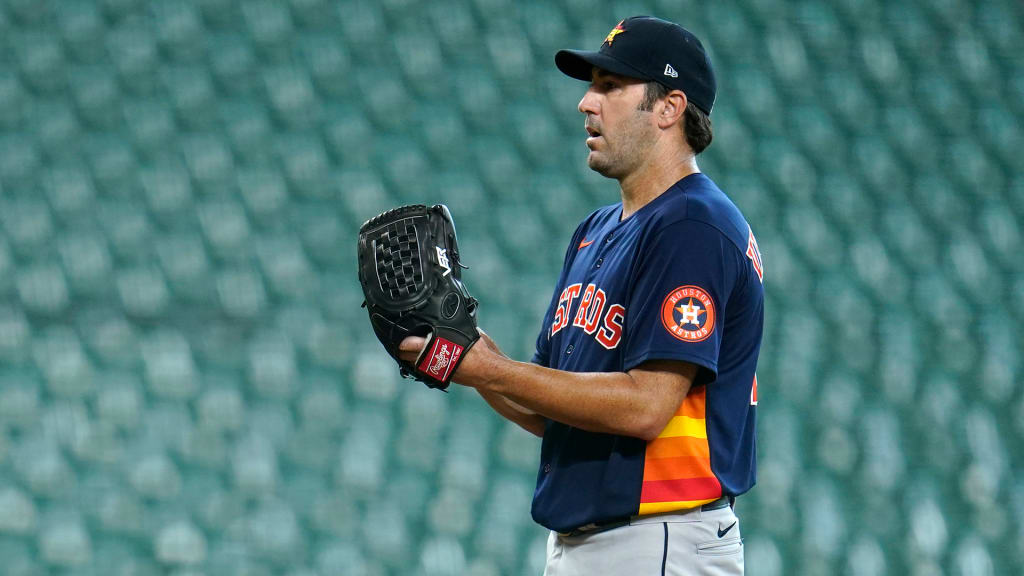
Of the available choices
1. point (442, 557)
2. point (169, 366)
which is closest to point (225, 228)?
point (169, 366)

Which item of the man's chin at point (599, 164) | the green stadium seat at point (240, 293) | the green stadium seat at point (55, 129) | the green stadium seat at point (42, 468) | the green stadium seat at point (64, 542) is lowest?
the green stadium seat at point (64, 542)

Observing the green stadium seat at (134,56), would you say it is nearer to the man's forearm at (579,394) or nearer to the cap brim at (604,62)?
the cap brim at (604,62)

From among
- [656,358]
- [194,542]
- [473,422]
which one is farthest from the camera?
[473,422]

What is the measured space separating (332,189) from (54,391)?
0.81 meters

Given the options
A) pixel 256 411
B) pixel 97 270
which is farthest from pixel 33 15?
pixel 256 411

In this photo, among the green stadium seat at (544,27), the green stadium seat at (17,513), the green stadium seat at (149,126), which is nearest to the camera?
the green stadium seat at (17,513)

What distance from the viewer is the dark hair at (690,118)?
156 centimetres

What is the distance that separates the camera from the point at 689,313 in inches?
53.7

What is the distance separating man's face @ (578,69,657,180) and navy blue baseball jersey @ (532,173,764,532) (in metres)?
0.08

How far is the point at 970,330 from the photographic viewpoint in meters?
2.90

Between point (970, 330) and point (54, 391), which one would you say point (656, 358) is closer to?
point (54, 391)

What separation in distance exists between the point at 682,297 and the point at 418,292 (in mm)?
340

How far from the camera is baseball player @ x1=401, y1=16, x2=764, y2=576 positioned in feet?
4.45

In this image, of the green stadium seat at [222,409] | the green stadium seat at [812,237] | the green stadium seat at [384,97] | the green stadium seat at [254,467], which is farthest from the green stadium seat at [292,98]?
the green stadium seat at [812,237]
